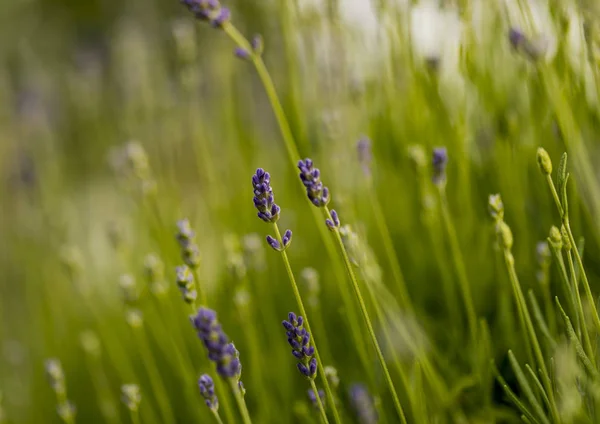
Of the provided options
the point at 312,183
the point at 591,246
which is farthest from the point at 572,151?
the point at 312,183

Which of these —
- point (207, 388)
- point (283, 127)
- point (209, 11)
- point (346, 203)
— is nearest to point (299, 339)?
point (207, 388)

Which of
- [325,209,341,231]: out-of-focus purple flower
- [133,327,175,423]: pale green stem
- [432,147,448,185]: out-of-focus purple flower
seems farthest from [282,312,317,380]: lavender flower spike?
[133,327,175,423]: pale green stem

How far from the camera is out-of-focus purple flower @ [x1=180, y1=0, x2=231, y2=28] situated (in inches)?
42.5

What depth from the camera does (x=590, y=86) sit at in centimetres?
169

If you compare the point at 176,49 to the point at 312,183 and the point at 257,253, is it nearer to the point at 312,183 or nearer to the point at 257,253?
the point at 257,253

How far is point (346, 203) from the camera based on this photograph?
60.4 inches

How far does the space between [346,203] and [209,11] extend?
0.62 m

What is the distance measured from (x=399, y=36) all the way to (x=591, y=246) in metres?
0.76

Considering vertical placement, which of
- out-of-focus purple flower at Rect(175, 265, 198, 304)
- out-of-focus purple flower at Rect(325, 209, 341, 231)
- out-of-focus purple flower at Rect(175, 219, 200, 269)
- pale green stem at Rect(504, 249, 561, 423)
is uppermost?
out-of-focus purple flower at Rect(175, 219, 200, 269)

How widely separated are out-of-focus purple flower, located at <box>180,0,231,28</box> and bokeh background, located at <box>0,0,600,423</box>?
18.8 inches

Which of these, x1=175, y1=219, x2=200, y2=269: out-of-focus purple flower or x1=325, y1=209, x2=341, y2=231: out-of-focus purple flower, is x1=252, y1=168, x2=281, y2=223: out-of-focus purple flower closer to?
x1=325, y1=209, x2=341, y2=231: out-of-focus purple flower

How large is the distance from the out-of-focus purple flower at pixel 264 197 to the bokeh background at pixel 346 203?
0.24 m

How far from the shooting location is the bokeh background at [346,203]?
1.37m

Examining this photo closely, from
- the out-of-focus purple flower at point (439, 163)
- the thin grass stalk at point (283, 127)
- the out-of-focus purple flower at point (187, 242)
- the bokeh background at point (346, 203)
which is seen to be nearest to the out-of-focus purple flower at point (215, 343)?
the out-of-focus purple flower at point (187, 242)
